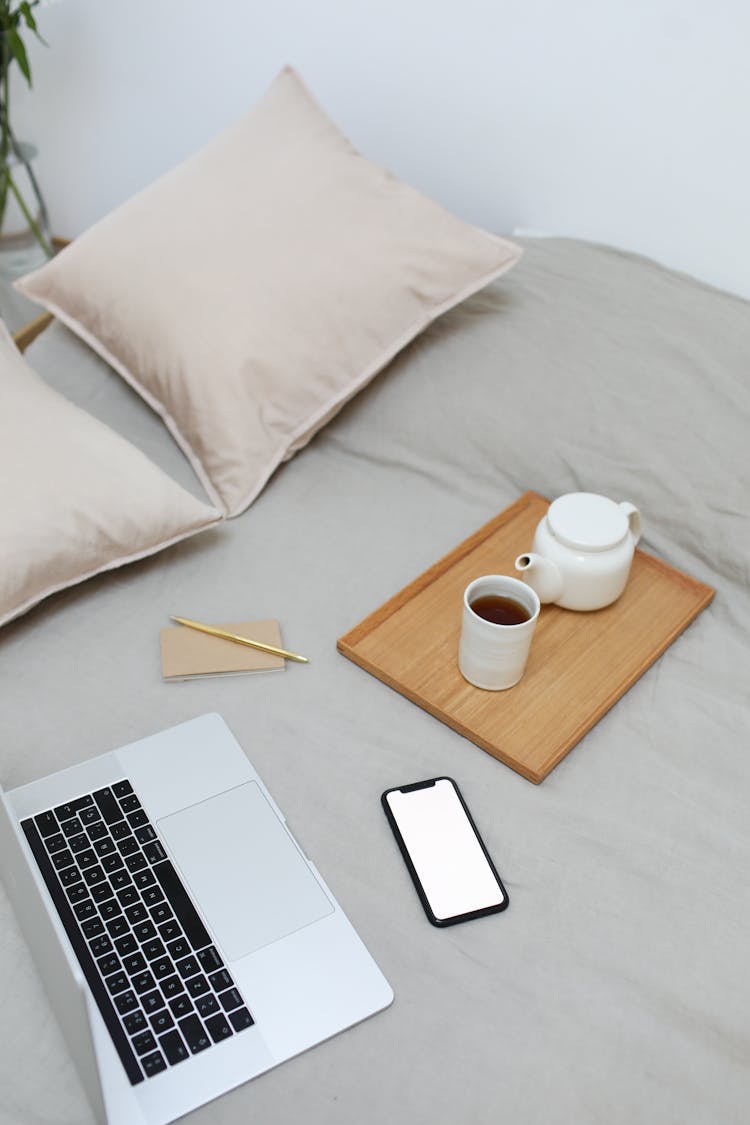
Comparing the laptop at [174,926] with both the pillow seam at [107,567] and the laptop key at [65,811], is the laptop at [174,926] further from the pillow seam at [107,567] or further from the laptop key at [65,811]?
the pillow seam at [107,567]

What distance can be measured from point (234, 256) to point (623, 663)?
2.27ft

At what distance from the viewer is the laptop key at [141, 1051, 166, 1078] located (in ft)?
2.20

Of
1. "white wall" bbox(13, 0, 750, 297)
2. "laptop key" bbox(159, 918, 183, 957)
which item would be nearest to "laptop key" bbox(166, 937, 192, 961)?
"laptop key" bbox(159, 918, 183, 957)

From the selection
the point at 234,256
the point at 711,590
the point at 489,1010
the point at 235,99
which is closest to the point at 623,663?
the point at 711,590

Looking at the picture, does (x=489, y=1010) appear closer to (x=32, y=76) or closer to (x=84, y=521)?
(x=84, y=521)

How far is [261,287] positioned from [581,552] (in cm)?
53

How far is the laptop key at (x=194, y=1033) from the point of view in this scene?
685 millimetres

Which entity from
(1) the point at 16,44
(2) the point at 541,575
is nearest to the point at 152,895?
(2) the point at 541,575

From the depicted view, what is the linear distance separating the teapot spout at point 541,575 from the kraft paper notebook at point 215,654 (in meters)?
0.27

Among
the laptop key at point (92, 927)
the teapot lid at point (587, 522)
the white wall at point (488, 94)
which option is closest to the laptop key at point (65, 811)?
the laptop key at point (92, 927)

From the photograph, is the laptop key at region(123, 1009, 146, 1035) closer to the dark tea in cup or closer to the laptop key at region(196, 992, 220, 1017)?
the laptop key at region(196, 992, 220, 1017)

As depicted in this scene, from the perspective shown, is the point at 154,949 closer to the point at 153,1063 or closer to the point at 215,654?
the point at 153,1063

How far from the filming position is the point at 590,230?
1397 mm

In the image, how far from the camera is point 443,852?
2.65 feet
